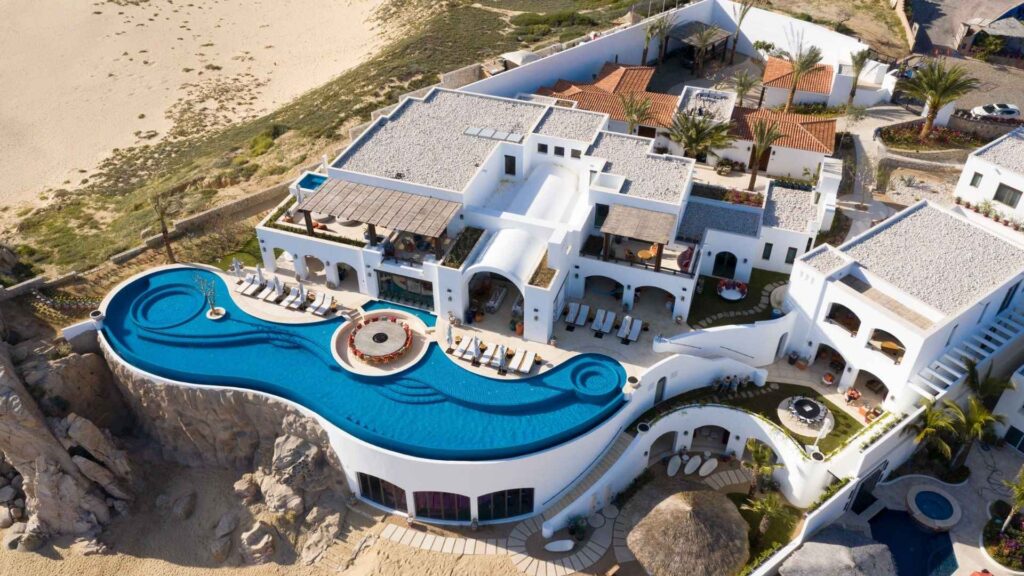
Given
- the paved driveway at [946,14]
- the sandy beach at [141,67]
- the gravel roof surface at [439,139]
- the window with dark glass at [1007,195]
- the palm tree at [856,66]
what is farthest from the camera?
the sandy beach at [141,67]

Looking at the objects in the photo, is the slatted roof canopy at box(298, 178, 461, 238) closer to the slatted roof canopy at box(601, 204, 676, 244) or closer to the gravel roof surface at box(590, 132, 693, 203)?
the slatted roof canopy at box(601, 204, 676, 244)

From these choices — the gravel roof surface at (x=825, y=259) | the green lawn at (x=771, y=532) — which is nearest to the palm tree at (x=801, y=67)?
the gravel roof surface at (x=825, y=259)

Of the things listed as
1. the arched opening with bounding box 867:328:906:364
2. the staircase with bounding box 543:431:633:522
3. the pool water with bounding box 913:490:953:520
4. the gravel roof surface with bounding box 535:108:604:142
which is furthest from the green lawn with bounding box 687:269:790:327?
the gravel roof surface with bounding box 535:108:604:142

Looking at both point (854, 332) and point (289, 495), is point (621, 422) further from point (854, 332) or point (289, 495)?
point (289, 495)

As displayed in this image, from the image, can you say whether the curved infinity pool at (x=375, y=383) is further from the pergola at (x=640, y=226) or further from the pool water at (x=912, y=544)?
the pool water at (x=912, y=544)

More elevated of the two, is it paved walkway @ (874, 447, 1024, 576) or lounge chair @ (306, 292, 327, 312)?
lounge chair @ (306, 292, 327, 312)

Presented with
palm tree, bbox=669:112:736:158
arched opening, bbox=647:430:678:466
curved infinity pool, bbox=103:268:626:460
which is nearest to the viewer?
curved infinity pool, bbox=103:268:626:460

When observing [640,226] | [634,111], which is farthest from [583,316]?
[634,111]
